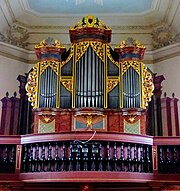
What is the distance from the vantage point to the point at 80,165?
26.7 feet

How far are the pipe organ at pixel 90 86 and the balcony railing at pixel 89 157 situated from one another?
49.1 inches

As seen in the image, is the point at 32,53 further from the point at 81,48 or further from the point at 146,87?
the point at 146,87

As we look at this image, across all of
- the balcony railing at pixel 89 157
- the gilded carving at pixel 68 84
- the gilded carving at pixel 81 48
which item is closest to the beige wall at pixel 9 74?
the gilded carving at pixel 68 84

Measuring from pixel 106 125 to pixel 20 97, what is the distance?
2894 mm

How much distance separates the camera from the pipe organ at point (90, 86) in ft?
32.0

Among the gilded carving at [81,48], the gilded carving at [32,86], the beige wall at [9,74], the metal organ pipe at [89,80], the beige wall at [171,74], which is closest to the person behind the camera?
the metal organ pipe at [89,80]

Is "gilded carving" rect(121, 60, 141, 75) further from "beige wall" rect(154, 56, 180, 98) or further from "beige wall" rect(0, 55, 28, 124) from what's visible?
"beige wall" rect(0, 55, 28, 124)

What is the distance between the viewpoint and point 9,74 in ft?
38.0

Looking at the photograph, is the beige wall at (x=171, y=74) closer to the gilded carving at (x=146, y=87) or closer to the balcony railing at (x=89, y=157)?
the gilded carving at (x=146, y=87)

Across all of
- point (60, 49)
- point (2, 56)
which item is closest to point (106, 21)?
point (60, 49)

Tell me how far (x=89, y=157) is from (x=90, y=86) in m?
2.26

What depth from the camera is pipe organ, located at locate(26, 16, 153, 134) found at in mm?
9766

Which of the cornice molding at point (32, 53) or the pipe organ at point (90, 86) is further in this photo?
the cornice molding at point (32, 53)

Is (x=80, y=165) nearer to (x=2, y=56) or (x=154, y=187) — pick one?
(x=154, y=187)
